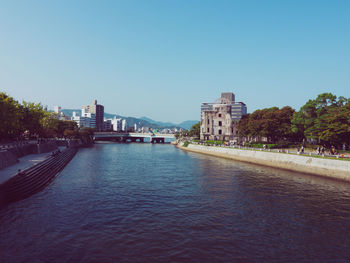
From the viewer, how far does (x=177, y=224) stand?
21.2 m

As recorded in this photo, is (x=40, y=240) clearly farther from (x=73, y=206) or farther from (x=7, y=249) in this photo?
(x=73, y=206)

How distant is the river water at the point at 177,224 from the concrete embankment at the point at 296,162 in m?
8.79

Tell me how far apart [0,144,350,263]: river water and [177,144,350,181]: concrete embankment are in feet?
28.8

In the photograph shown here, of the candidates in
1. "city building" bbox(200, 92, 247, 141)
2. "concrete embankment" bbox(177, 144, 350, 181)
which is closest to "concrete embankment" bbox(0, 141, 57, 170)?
"concrete embankment" bbox(177, 144, 350, 181)

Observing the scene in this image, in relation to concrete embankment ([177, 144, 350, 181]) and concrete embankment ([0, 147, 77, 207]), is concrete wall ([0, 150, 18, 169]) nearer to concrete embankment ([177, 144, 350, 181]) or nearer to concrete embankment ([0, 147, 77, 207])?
concrete embankment ([0, 147, 77, 207])

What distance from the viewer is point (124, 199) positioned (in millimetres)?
28750

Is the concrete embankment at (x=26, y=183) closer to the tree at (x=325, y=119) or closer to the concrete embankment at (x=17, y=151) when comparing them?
the concrete embankment at (x=17, y=151)

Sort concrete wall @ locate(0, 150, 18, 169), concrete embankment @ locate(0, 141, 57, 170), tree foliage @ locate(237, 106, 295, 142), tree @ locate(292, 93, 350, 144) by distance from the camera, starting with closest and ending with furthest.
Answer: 1. concrete wall @ locate(0, 150, 18, 169)
2. concrete embankment @ locate(0, 141, 57, 170)
3. tree @ locate(292, 93, 350, 144)
4. tree foliage @ locate(237, 106, 295, 142)

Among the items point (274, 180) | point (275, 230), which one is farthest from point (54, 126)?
point (275, 230)

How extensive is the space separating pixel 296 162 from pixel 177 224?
41154 millimetres

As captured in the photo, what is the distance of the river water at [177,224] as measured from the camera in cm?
1614

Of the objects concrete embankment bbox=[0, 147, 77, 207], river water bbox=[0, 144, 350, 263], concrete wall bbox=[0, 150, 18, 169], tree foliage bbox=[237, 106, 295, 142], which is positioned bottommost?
river water bbox=[0, 144, 350, 263]

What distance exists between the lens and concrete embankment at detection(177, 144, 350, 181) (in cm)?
4175

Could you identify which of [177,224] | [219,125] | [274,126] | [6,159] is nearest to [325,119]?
[274,126]
